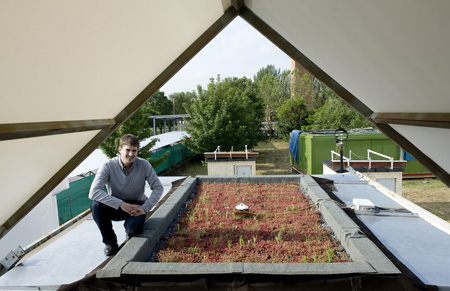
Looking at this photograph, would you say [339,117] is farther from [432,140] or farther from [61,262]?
[61,262]

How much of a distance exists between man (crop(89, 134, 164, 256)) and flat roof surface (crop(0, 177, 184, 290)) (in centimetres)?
32

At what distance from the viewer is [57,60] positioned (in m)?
2.16

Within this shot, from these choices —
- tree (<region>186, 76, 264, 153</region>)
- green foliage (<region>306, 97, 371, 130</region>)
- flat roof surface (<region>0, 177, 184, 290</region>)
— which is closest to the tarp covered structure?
flat roof surface (<region>0, 177, 184, 290</region>)

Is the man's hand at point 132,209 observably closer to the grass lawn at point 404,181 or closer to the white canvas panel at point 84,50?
the white canvas panel at point 84,50

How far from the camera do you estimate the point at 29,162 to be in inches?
108

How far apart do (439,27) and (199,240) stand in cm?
330

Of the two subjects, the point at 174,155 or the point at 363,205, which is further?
the point at 174,155

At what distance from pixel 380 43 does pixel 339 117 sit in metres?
18.2

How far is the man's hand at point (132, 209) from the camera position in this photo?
10.3ft

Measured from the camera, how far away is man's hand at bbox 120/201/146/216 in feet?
10.3

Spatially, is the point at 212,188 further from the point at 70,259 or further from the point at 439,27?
the point at 439,27

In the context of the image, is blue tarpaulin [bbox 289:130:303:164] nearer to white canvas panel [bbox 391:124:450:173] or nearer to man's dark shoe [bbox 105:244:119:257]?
white canvas panel [bbox 391:124:450:173]

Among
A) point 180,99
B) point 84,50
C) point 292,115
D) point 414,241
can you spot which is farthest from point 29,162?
point 180,99

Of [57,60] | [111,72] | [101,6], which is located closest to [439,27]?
[101,6]
